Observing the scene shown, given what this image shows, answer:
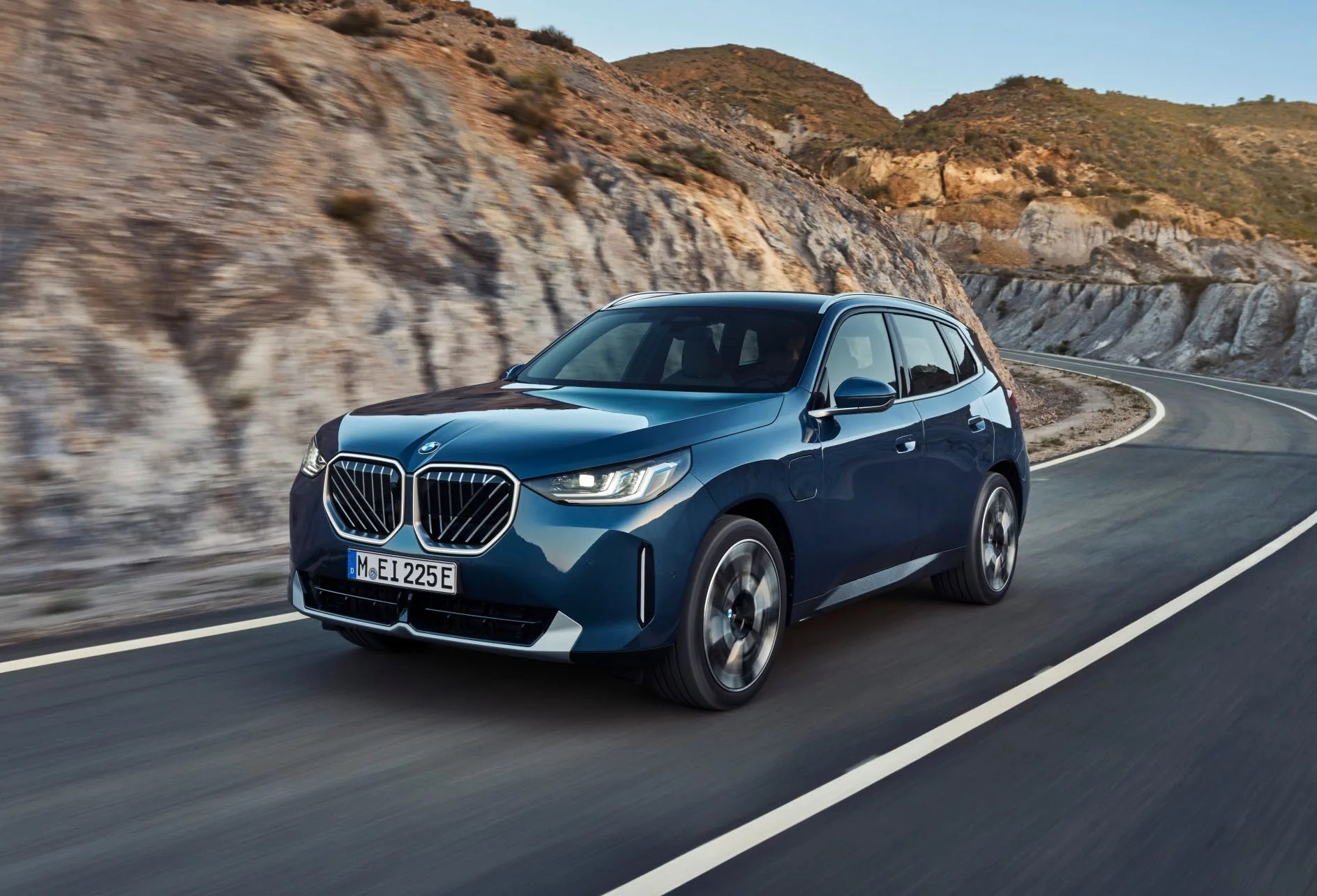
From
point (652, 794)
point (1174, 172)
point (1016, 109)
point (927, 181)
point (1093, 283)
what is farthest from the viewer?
point (1016, 109)

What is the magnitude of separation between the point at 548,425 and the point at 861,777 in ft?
5.73

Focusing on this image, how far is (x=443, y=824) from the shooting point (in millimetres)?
4145

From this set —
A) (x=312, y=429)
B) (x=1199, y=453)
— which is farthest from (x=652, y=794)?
(x=1199, y=453)

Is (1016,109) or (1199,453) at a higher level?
(1016,109)

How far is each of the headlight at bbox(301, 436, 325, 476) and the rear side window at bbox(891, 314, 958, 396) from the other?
9.90ft

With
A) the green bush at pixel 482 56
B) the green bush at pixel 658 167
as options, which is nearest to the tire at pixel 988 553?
the green bush at pixel 658 167

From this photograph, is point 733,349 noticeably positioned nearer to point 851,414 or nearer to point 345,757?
point 851,414

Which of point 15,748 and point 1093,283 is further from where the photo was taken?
point 1093,283

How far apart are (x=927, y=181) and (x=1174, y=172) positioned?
21.7 m

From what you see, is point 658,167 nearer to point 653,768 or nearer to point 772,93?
point 653,768

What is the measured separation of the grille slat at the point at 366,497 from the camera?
5.11 meters

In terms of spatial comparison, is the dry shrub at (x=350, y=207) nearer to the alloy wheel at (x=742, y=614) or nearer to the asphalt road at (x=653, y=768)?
the asphalt road at (x=653, y=768)

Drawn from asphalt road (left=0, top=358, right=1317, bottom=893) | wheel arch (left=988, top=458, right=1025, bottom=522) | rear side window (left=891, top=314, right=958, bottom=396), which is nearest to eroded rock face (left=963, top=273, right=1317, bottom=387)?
wheel arch (left=988, top=458, right=1025, bottom=522)

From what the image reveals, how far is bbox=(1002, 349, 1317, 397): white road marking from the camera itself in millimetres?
33469
